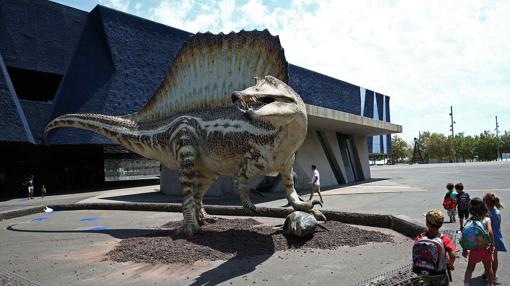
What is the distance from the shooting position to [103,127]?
8.26 meters

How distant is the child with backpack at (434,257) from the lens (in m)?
3.32

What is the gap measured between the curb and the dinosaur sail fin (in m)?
2.17

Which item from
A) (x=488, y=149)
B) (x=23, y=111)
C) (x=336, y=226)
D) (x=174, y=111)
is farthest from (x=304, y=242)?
(x=488, y=149)

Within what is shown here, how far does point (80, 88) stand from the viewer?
22.2 meters

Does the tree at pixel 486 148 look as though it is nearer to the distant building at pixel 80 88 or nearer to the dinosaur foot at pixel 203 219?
the distant building at pixel 80 88

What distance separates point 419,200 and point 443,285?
10.1 m

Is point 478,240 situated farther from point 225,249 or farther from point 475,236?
point 225,249

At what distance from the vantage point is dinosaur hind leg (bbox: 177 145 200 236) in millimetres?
6770

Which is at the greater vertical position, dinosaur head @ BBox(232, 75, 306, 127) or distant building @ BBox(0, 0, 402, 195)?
distant building @ BBox(0, 0, 402, 195)

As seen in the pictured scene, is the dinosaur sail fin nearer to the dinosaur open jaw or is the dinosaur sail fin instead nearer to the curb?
the dinosaur open jaw

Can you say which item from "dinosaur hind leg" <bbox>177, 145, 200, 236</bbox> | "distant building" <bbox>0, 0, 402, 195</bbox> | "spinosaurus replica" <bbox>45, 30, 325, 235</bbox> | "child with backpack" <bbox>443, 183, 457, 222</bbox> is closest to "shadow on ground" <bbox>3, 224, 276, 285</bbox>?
"dinosaur hind leg" <bbox>177, 145, 200, 236</bbox>

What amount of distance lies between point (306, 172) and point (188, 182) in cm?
1287

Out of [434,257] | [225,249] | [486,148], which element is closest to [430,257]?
[434,257]

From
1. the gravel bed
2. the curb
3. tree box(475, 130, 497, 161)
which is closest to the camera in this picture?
the gravel bed
